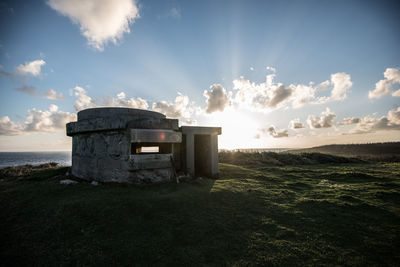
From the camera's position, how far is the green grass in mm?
2844

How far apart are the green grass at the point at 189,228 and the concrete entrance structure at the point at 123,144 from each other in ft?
2.70

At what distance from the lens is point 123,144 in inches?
253

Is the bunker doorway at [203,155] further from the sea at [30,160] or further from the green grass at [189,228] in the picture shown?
the sea at [30,160]

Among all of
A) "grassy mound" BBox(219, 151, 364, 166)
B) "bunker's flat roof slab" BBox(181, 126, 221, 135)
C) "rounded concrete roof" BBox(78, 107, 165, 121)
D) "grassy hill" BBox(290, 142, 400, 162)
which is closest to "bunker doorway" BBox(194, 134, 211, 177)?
"bunker's flat roof slab" BBox(181, 126, 221, 135)

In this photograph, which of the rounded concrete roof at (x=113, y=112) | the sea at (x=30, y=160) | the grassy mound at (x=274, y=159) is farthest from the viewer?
the sea at (x=30, y=160)

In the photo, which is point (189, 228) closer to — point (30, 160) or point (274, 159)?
point (274, 159)

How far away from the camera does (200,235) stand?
11.4 feet

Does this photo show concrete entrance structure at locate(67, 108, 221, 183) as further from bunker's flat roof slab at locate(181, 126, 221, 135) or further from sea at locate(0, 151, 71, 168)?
sea at locate(0, 151, 71, 168)

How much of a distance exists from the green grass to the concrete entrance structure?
0.82 metres

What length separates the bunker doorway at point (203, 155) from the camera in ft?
30.0

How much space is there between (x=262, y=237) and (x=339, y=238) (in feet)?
5.20

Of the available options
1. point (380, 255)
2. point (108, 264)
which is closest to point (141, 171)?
point (108, 264)

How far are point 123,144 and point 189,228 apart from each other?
13.6ft

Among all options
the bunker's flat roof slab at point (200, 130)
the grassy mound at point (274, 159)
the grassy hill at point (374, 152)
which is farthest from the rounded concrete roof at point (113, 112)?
the grassy hill at point (374, 152)
